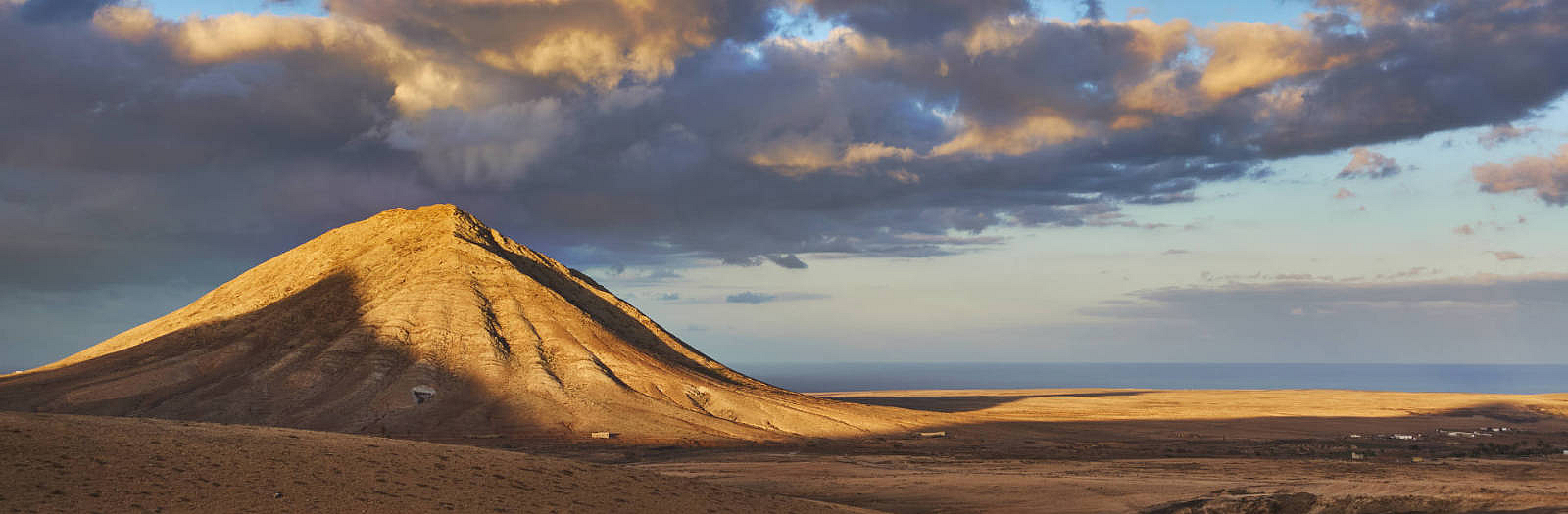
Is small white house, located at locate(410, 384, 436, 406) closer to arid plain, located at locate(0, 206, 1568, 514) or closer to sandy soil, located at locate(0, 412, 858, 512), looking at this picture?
arid plain, located at locate(0, 206, 1568, 514)

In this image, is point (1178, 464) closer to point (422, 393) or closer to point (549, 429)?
point (549, 429)

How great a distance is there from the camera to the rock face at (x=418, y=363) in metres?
72.4

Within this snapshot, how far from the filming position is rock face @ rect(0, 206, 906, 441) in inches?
2849

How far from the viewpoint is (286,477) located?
25.8m

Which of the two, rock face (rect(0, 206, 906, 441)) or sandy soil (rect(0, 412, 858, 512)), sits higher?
rock face (rect(0, 206, 906, 441))

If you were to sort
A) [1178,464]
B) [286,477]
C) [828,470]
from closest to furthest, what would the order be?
1. [286,477]
2. [828,470]
3. [1178,464]

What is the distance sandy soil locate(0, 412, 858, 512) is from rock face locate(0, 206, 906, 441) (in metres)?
38.3

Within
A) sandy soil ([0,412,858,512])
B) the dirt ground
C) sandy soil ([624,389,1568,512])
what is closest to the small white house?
the dirt ground

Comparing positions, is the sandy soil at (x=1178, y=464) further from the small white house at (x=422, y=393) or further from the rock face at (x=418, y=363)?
the small white house at (x=422, y=393)

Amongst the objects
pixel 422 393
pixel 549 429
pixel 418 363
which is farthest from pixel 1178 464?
pixel 418 363

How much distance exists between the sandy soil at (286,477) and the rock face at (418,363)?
38.3 m

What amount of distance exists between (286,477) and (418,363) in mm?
56527

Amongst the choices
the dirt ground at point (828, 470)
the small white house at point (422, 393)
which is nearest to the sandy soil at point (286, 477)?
the dirt ground at point (828, 470)

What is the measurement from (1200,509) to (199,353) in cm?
7749
